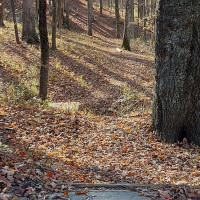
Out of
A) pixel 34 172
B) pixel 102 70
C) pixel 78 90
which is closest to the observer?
pixel 34 172

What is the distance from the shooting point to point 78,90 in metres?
13.8

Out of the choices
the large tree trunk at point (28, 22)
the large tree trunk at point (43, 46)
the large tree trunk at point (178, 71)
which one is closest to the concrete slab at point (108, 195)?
the large tree trunk at point (178, 71)

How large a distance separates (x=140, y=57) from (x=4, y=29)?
10.6 meters

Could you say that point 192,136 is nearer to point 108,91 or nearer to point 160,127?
point 160,127

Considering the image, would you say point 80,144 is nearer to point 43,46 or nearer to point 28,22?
point 43,46

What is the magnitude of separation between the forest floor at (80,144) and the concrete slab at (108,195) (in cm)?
13

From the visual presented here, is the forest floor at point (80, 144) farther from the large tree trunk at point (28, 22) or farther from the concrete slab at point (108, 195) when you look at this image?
the large tree trunk at point (28, 22)

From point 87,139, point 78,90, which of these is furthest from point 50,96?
point 87,139

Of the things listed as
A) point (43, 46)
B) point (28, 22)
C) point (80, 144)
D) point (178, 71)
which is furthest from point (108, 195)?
point (28, 22)

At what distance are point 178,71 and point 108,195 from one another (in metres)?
3.64

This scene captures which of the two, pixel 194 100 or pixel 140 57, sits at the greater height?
pixel 194 100

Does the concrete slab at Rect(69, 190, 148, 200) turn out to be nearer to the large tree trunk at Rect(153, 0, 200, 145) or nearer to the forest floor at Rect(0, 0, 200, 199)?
the forest floor at Rect(0, 0, 200, 199)

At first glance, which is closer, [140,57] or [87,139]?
[87,139]

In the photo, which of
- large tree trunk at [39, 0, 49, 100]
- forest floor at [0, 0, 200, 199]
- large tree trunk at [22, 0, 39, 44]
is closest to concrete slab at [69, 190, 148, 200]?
forest floor at [0, 0, 200, 199]
